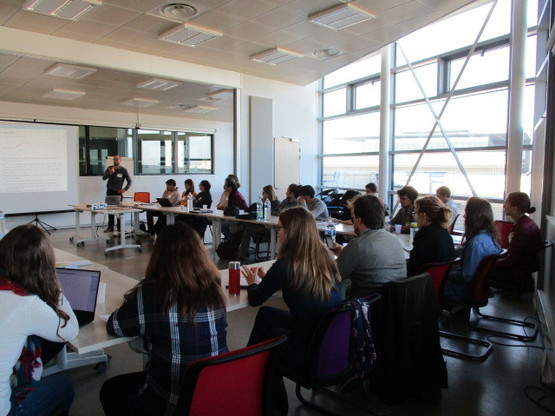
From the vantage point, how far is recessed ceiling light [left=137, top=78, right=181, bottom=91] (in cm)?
763

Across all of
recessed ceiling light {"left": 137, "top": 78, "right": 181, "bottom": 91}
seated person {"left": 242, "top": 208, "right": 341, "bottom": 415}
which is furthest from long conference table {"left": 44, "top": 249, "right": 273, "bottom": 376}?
recessed ceiling light {"left": 137, "top": 78, "right": 181, "bottom": 91}

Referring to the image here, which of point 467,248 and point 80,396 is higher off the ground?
point 467,248

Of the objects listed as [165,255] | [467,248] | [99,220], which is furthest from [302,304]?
[99,220]

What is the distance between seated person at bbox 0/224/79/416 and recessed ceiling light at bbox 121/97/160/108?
27.8 ft

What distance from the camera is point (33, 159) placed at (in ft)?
30.4

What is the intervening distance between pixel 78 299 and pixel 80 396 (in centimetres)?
95

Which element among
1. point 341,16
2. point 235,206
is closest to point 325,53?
point 341,16

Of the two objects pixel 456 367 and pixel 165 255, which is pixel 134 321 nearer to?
pixel 165 255

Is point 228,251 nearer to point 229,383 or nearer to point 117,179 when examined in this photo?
point 117,179

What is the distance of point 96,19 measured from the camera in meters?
5.26

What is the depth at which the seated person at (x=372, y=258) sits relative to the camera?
2.48 meters

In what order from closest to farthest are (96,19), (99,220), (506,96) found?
1. (96,19)
2. (506,96)
3. (99,220)

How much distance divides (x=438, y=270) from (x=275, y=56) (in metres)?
5.10

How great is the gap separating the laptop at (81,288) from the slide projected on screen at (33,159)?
8.49 meters
